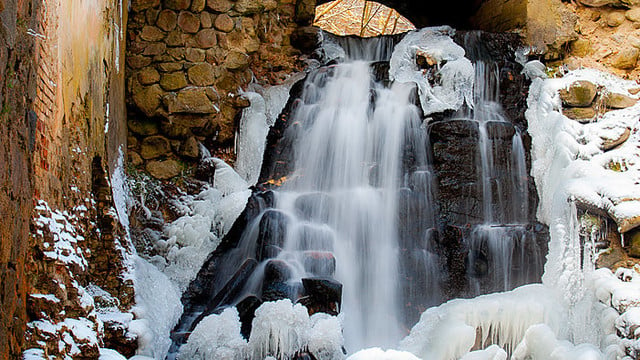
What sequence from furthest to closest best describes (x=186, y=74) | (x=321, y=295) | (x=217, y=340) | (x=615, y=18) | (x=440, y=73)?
(x=615, y=18), (x=440, y=73), (x=186, y=74), (x=321, y=295), (x=217, y=340)

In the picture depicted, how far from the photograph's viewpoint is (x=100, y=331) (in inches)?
154

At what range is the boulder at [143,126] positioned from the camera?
21.7 feet

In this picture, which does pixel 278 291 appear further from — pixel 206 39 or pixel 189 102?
pixel 206 39

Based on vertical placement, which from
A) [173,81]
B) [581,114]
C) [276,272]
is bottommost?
[276,272]

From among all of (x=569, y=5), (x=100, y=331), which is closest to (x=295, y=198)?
(x=100, y=331)

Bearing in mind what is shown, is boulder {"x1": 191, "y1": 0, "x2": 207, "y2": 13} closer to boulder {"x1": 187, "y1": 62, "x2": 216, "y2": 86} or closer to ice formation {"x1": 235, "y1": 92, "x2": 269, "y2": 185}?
boulder {"x1": 187, "y1": 62, "x2": 216, "y2": 86}

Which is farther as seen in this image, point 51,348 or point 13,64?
point 51,348

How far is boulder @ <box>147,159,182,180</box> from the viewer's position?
6504 mm

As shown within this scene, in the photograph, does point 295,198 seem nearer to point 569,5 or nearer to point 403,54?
point 403,54

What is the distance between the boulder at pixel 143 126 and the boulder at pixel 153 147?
0.07m

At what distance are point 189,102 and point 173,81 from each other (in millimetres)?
316

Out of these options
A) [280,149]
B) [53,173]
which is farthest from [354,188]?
[53,173]

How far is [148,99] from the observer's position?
6.61 metres

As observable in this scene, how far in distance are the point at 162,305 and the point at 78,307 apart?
5.02ft
